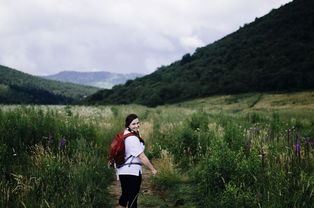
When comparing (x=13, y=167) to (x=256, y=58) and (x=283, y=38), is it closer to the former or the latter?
(x=256, y=58)

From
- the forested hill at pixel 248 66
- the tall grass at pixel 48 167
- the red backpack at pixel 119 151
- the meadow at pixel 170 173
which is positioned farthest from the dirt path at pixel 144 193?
the forested hill at pixel 248 66

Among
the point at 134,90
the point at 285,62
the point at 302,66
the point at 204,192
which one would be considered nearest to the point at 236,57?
the point at 285,62

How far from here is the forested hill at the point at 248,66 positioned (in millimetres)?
52344

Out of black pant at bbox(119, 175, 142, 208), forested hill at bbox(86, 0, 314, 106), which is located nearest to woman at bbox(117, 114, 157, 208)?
black pant at bbox(119, 175, 142, 208)

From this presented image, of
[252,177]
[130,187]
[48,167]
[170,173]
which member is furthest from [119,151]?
[170,173]

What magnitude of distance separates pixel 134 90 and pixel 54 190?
78.2 m

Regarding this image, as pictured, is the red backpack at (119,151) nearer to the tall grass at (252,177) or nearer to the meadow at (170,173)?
the meadow at (170,173)

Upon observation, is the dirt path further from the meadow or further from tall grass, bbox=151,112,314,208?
tall grass, bbox=151,112,314,208

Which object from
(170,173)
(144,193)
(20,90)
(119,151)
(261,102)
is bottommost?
(144,193)

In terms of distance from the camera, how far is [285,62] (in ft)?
182

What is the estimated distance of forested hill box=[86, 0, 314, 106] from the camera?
5234 centimetres

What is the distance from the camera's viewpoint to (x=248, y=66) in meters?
62.7

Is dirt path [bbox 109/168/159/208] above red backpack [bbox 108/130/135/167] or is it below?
below

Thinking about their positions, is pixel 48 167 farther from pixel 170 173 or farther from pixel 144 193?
pixel 170 173
